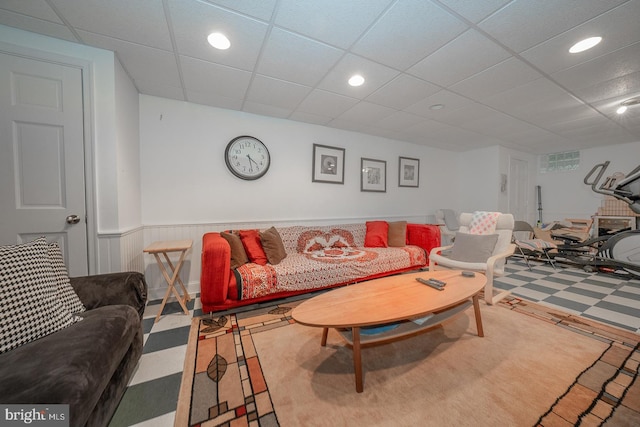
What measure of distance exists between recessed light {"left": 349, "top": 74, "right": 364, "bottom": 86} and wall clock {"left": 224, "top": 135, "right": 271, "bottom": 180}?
4.97 feet

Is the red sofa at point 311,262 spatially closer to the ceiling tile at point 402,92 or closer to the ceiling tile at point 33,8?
the ceiling tile at point 402,92

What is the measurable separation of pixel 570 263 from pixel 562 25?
4087mm

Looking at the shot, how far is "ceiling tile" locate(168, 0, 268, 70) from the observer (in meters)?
1.57

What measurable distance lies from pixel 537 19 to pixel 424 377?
2.57m

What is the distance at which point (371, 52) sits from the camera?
198 cm

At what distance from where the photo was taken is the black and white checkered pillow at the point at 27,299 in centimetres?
101

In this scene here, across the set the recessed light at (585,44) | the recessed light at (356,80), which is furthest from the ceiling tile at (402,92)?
the recessed light at (585,44)

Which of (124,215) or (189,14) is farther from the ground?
(189,14)

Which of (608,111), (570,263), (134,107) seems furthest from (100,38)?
(570,263)

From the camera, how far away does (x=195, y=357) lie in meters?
1.65

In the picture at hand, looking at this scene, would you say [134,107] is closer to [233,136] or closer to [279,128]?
[233,136]

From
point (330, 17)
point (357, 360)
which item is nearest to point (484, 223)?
point (357, 360)

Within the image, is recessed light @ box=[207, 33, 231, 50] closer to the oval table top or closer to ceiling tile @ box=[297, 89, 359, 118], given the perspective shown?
ceiling tile @ box=[297, 89, 359, 118]

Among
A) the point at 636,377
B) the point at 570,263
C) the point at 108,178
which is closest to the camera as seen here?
the point at 636,377
